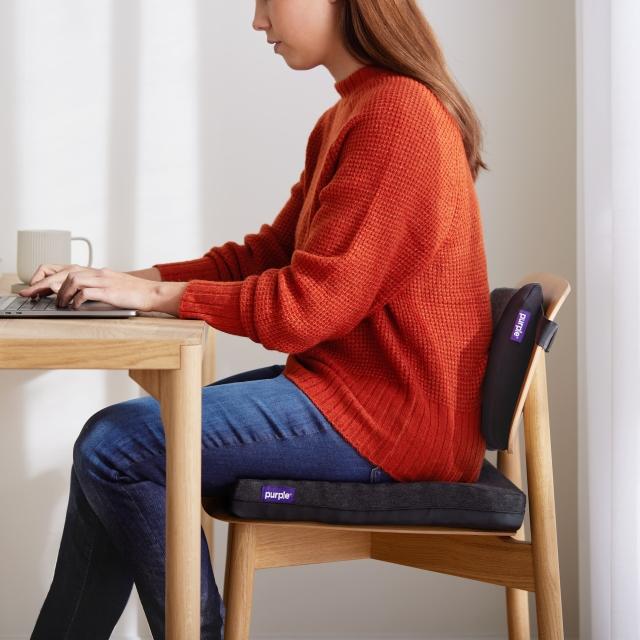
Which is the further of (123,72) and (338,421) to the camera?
(123,72)

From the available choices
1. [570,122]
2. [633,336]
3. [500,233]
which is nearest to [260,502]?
[633,336]

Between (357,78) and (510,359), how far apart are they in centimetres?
44

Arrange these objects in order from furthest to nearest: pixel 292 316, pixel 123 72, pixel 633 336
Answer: pixel 123 72, pixel 633 336, pixel 292 316

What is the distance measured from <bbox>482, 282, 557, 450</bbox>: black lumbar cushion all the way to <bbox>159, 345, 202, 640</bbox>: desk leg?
0.41m

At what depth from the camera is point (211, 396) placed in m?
1.24

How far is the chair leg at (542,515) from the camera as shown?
4.06 ft

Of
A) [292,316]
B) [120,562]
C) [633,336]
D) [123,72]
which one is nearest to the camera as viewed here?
[292,316]

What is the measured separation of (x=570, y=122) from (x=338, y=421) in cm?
109

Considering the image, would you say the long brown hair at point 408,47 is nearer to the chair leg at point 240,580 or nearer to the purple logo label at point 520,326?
the purple logo label at point 520,326

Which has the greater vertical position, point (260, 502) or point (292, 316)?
point (292, 316)

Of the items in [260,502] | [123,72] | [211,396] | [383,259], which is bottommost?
[260,502]

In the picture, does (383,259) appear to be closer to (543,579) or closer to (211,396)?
(211,396)

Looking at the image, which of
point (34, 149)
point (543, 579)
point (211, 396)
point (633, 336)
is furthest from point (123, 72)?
point (543, 579)

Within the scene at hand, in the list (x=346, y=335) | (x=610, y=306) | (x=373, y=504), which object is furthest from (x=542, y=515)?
(x=610, y=306)
